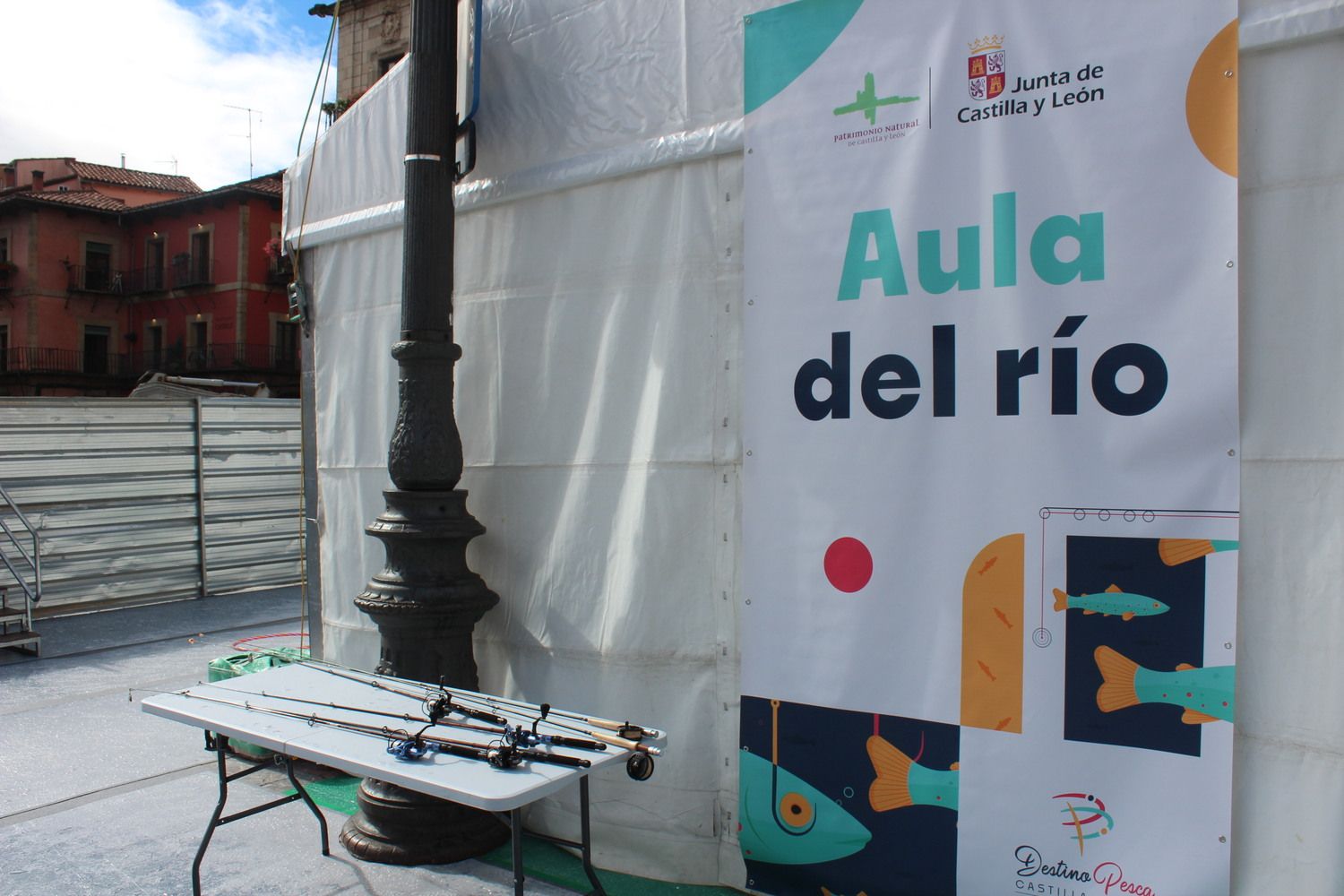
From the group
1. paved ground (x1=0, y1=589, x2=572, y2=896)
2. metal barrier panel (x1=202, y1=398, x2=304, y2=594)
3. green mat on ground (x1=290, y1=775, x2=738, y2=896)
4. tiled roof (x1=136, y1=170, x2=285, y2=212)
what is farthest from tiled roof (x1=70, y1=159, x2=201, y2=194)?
green mat on ground (x1=290, y1=775, x2=738, y2=896)

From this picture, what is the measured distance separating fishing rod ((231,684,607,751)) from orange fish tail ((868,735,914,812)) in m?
0.95

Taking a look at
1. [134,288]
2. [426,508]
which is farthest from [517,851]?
[134,288]

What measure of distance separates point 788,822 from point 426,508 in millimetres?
1844

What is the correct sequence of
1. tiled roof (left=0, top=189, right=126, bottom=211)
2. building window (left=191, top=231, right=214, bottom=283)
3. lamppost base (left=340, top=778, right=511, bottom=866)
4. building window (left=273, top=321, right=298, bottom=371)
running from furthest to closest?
building window (left=273, top=321, right=298, bottom=371)
tiled roof (left=0, top=189, right=126, bottom=211)
building window (left=191, top=231, right=214, bottom=283)
lamppost base (left=340, top=778, right=511, bottom=866)

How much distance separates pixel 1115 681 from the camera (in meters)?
2.88

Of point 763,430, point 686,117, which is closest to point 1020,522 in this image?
point 763,430

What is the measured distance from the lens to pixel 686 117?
374 cm

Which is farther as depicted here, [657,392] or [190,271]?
[190,271]

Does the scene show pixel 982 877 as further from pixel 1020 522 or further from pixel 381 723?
pixel 381 723

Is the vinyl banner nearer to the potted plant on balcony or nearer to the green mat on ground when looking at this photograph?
the green mat on ground

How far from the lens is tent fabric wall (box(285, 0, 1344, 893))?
2635 millimetres

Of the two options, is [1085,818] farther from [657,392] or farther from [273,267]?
[273,267]

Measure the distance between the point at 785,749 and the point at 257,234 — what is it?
3424 centimetres

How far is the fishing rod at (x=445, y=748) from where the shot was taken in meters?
2.84
